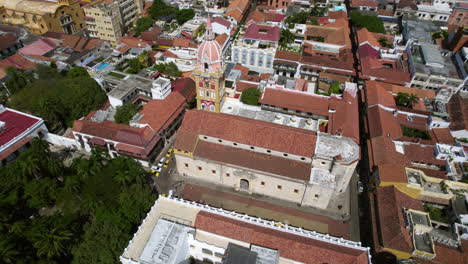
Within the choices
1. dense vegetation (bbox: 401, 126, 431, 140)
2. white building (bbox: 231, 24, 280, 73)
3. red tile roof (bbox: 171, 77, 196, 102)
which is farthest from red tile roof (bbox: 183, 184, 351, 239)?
white building (bbox: 231, 24, 280, 73)

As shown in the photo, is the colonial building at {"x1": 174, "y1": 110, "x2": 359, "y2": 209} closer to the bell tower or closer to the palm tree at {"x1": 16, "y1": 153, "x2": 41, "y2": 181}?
the bell tower

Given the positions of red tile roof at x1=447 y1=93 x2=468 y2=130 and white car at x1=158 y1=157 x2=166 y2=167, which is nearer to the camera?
white car at x1=158 y1=157 x2=166 y2=167

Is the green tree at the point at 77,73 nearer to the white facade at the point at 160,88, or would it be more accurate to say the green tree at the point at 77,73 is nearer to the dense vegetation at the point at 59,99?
the dense vegetation at the point at 59,99

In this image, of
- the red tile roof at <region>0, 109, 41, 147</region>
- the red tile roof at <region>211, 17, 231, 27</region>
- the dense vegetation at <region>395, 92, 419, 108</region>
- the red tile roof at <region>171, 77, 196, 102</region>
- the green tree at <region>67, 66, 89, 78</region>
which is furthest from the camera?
the red tile roof at <region>211, 17, 231, 27</region>

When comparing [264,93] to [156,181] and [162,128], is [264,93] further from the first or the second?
[156,181]

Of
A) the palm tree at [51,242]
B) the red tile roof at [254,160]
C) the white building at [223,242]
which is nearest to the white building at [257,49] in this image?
the red tile roof at [254,160]

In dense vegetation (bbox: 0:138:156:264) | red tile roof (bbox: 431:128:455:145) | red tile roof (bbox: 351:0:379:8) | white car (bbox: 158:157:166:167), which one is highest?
red tile roof (bbox: 351:0:379:8)
